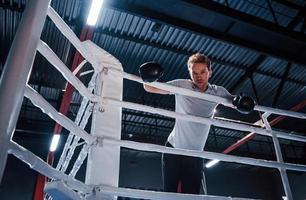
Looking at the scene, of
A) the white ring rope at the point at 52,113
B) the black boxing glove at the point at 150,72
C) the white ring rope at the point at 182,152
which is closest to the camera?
the white ring rope at the point at 52,113

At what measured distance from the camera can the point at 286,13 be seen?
5.27 metres

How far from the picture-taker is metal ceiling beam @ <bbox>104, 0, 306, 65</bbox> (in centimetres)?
395

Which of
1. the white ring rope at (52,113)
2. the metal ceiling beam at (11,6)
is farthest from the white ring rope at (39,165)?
the metal ceiling beam at (11,6)

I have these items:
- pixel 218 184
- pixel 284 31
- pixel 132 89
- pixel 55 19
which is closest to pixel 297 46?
pixel 284 31

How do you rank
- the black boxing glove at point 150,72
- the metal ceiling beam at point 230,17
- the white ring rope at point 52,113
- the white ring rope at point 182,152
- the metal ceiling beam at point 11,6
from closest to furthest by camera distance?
the white ring rope at point 52,113 → the white ring rope at point 182,152 → the black boxing glove at point 150,72 → the metal ceiling beam at point 230,17 → the metal ceiling beam at point 11,6

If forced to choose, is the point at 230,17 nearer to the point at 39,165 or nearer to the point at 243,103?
the point at 243,103

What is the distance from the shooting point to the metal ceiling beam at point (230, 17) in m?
3.95

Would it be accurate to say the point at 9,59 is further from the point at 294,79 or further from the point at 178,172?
the point at 294,79

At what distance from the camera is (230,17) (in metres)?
4.01

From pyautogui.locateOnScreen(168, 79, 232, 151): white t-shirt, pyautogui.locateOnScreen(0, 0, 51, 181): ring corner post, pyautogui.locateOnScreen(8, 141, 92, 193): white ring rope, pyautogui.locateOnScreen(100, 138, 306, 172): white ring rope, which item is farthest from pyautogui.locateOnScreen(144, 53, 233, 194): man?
pyautogui.locateOnScreen(0, 0, 51, 181): ring corner post

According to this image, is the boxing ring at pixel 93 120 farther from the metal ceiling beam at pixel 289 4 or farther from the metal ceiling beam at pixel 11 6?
the metal ceiling beam at pixel 289 4

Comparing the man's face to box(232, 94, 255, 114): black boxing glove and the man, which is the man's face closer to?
the man

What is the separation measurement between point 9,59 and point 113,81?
69cm

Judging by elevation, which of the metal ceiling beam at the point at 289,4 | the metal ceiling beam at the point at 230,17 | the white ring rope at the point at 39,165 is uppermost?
the metal ceiling beam at the point at 289,4
